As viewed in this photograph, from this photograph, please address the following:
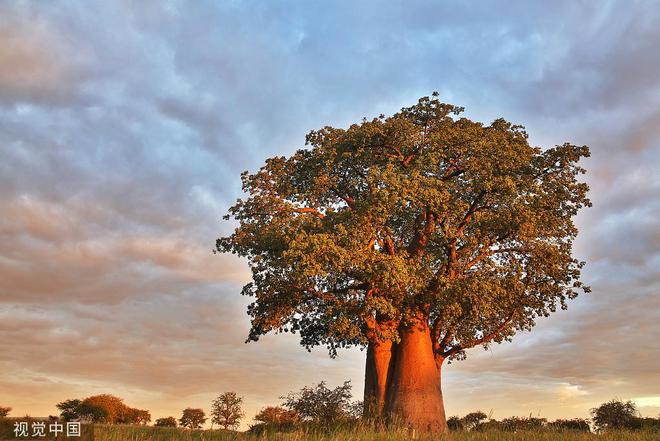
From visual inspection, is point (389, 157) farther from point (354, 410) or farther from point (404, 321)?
point (354, 410)

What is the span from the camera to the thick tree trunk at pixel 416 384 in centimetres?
2722

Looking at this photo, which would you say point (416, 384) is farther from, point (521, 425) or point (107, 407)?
point (107, 407)

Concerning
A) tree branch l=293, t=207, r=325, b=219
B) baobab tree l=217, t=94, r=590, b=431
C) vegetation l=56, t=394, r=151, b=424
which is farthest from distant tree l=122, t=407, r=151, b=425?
tree branch l=293, t=207, r=325, b=219

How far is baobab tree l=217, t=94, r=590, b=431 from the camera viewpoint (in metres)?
26.4

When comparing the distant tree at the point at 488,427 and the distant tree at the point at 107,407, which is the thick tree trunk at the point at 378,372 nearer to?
the distant tree at the point at 488,427

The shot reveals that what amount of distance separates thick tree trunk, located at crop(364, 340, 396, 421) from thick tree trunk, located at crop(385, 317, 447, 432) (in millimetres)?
406

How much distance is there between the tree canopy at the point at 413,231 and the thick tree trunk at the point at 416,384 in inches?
48.7

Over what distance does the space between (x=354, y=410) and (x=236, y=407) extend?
28169mm

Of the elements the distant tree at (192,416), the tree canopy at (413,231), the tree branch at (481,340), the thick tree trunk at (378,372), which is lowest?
the distant tree at (192,416)

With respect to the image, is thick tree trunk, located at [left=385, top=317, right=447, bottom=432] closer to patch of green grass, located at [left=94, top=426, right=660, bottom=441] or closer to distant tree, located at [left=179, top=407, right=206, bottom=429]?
patch of green grass, located at [left=94, top=426, right=660, bottom=441]

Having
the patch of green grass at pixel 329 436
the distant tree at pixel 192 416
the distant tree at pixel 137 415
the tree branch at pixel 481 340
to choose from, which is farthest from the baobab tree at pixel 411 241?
the distant tree at pixel 192 416

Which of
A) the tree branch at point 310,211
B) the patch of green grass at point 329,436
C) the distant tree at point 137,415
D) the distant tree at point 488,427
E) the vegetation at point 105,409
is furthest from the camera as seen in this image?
the distant tree at point 137,415

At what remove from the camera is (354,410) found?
3375cm

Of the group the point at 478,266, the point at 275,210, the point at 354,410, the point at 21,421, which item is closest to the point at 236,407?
the point at 354,410
